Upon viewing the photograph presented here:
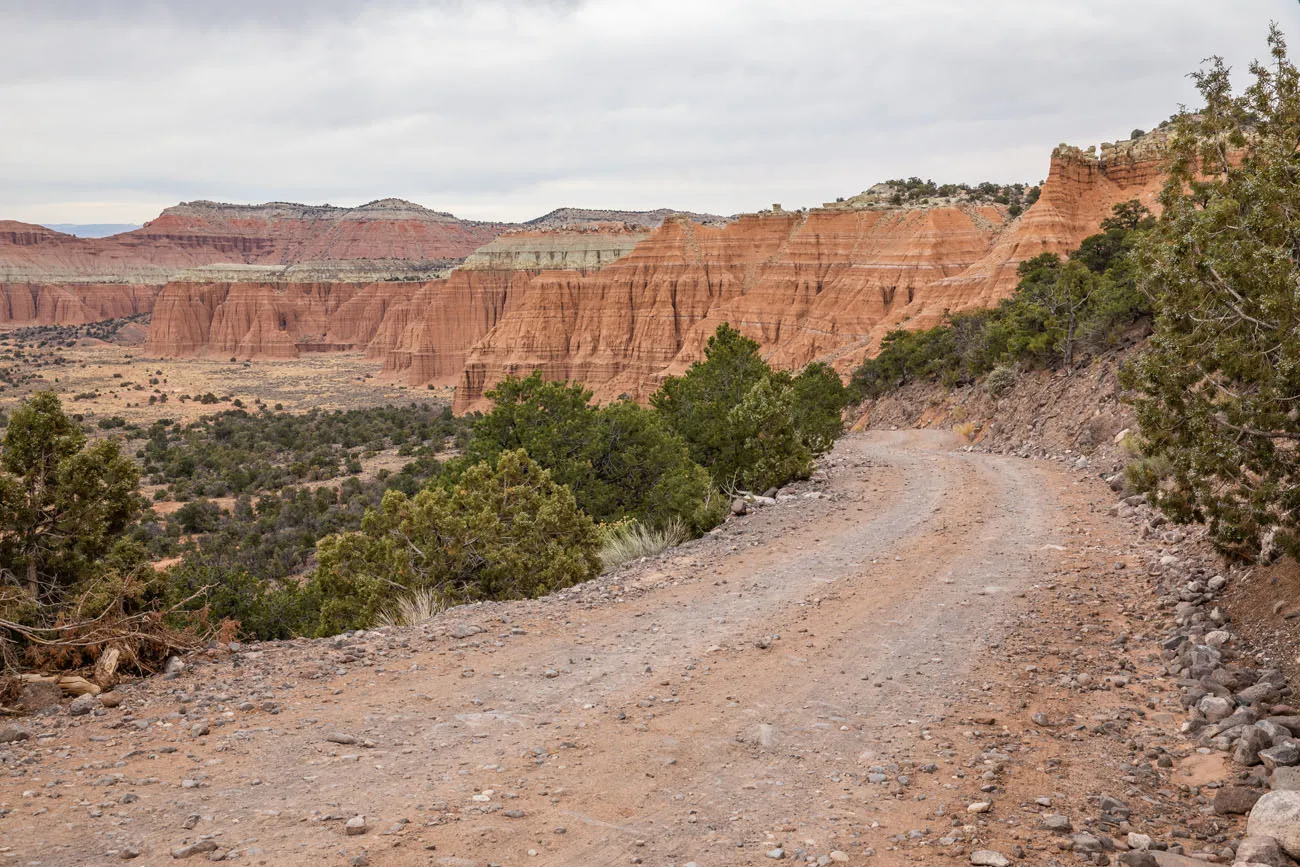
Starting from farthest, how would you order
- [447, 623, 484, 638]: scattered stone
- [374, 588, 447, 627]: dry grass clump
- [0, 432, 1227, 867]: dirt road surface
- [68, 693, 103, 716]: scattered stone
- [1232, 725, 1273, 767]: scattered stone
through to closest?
1. [374, 588, 447, 627]: dry grass clump
2. [447, 623, 484, 638]: scattered stone
3. [68, 693, 103, 716]: scattered stone
4. [1232, 725, 1273, 767]: scattered stone
5. [0, 432, 1227, 867]: dirt road surface

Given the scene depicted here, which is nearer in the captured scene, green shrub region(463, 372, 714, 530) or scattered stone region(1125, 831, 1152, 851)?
scattered stone region(1125, 831, 1152, 851)

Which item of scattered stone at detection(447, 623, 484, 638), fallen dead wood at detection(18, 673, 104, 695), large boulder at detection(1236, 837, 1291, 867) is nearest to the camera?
large boulder at detection(1236, 837, 1291, 867)

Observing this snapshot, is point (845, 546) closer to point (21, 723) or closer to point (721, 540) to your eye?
point (721, 540)

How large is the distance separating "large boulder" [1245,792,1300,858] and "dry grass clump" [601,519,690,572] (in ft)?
29.3

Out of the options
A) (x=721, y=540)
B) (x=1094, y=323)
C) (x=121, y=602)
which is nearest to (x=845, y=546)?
(x=721, y=540)

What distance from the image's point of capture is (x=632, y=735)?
6555 mm

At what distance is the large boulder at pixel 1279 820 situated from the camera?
458 cm

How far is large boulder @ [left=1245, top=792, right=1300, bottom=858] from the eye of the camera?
15.0 feet

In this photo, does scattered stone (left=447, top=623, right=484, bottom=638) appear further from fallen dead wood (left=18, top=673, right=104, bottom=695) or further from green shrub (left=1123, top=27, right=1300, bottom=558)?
green shrub (left=1123, top=27, right=1300, bottom=558)

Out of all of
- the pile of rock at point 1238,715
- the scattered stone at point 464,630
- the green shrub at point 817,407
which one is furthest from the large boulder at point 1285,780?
the green shrub at point 817,407

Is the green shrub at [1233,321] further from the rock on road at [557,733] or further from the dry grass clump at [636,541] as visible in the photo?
the dry grass clump at [636,541]

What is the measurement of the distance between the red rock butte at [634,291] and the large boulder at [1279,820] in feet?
22.4

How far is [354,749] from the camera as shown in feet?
20.9

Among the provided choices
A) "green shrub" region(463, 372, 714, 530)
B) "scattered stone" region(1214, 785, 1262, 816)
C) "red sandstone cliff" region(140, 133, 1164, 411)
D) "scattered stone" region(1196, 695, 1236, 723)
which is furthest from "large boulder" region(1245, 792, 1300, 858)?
"red sandstone cliff" region(140, 133, 1164, 411)
